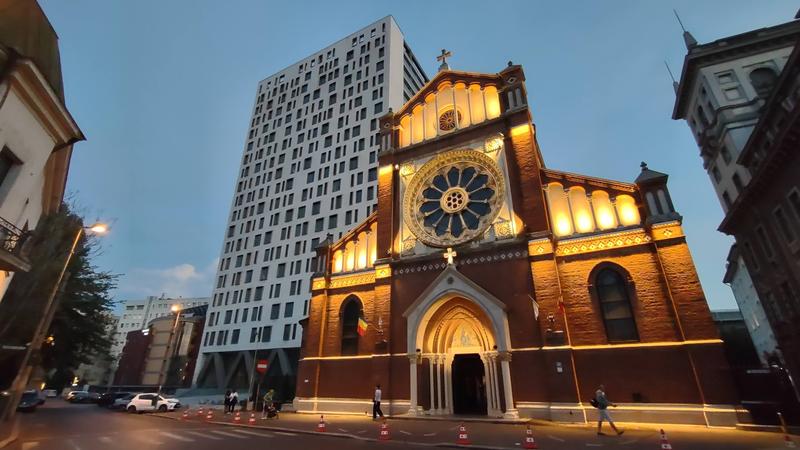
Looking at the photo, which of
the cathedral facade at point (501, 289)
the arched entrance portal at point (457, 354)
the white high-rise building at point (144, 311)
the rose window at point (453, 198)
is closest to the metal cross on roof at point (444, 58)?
the cathedral facade at point (501, 289)

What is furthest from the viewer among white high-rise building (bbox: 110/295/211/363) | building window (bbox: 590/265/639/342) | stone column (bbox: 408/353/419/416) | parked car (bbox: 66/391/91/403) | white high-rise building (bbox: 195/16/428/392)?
white high-rise building (bbox: 110/295/211/363)

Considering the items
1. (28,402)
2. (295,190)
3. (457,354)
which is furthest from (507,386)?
(295,190)

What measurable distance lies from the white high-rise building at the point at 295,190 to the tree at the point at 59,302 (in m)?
18.1

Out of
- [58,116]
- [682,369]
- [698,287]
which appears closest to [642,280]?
[698,287]

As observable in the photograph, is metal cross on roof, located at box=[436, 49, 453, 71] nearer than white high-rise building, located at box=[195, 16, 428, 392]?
Yes

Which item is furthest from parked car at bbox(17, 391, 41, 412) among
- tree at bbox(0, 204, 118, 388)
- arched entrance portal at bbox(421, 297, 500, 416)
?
arched entrance portal at bbox(421, 297, 500, 416)

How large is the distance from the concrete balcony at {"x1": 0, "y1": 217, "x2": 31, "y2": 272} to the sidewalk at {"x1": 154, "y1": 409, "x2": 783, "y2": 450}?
1065 cm

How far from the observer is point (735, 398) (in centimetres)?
1398

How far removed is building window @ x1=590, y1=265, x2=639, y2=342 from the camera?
54.1ft

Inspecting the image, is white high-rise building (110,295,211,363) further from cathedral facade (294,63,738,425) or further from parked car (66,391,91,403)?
cathedral facade (294,63,738,425)

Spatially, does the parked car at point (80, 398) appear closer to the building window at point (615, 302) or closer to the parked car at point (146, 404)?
the parked car at point (146, 404)

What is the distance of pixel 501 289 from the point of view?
19.0m

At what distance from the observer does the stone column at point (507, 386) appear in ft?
53.7

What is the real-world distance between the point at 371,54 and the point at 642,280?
5253 centimetres
